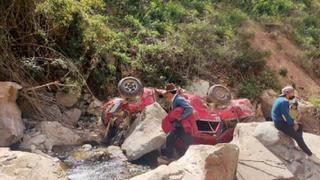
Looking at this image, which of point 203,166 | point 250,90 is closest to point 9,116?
point 203,166

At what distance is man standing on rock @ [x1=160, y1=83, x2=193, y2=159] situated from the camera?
30.9 feet

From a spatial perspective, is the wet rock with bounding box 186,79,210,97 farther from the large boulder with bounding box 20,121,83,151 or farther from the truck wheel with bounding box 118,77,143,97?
the large boulder with bounding box 20,121,83,151

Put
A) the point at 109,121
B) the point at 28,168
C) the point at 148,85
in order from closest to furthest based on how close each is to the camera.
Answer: the point at 28,168, the point at 109,121, the point at 148,85

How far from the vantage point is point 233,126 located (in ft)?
34.3

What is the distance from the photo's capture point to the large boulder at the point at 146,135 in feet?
31.2

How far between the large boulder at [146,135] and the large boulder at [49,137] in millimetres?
1023

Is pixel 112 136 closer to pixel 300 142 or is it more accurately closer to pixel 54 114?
pixel 54 114

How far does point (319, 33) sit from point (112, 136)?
403 inches

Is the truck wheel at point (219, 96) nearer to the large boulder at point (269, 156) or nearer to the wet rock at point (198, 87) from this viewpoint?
the large boulder at point (269, 156)

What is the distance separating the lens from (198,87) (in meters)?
13.4

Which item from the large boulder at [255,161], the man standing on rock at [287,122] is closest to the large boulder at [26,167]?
the large boulder at [255,161]

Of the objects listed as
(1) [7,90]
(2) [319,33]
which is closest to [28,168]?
(1) [7,90]

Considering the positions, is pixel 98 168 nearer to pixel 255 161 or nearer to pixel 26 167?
pixel 26 167

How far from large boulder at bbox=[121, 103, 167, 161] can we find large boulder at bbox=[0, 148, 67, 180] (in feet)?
6.85
